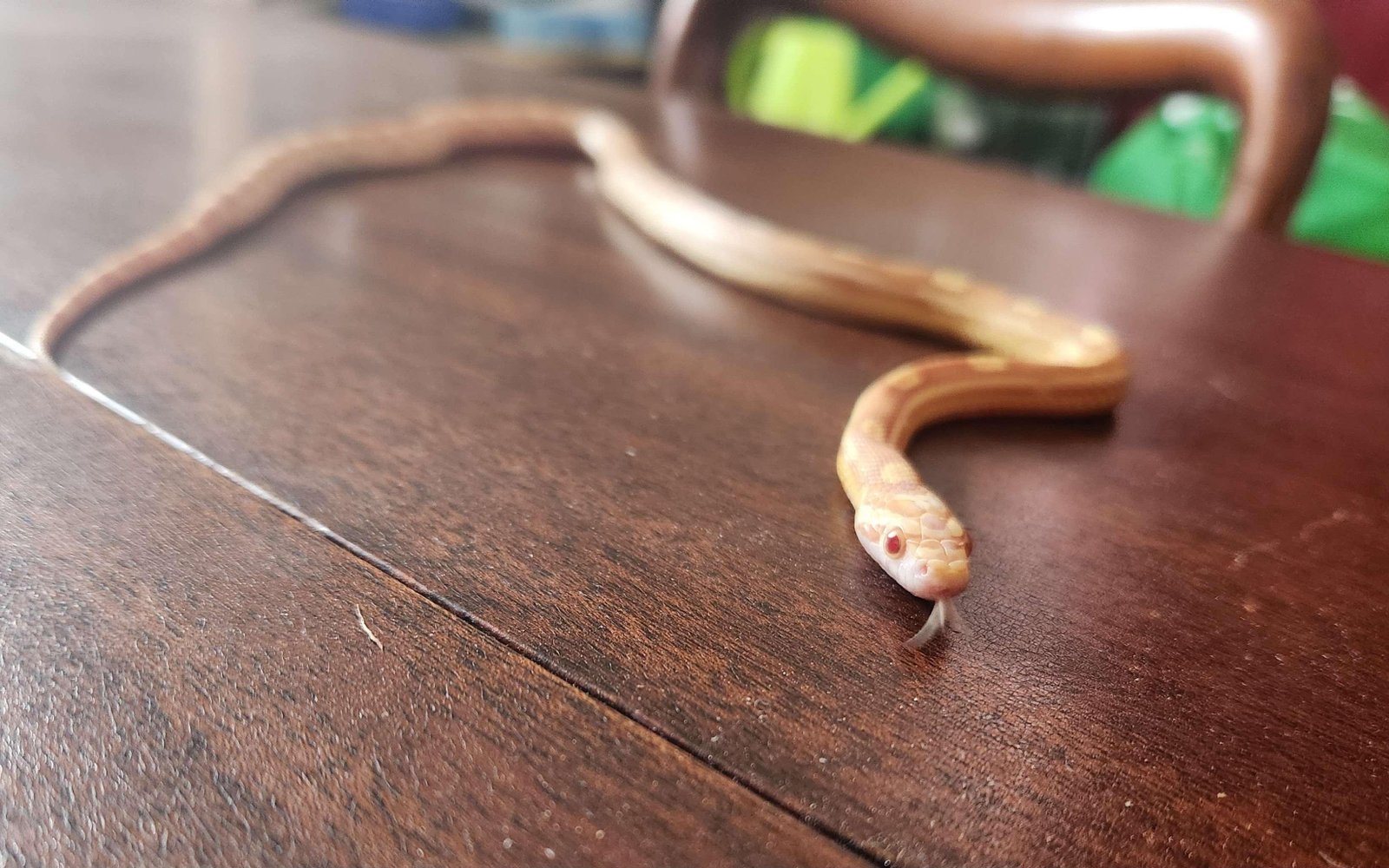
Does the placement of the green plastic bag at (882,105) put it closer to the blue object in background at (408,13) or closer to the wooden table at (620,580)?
the blue object in background at (408,13)

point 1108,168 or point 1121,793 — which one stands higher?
point 1108,168

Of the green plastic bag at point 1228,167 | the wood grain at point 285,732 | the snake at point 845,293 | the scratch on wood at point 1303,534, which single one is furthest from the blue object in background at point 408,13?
the scratch on wood at point 1303,534

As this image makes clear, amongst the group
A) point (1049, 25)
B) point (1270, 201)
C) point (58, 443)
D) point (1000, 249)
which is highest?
point (1049, 25)

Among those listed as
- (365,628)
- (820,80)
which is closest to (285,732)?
(365,628)

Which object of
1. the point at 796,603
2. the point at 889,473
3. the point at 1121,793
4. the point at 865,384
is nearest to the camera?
the point at 1121,793

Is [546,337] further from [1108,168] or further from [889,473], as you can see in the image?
[1108,168]

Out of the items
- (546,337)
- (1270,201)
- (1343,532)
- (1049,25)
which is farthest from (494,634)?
(1049,25)

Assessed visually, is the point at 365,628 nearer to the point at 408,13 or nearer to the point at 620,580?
the point at 620,580
